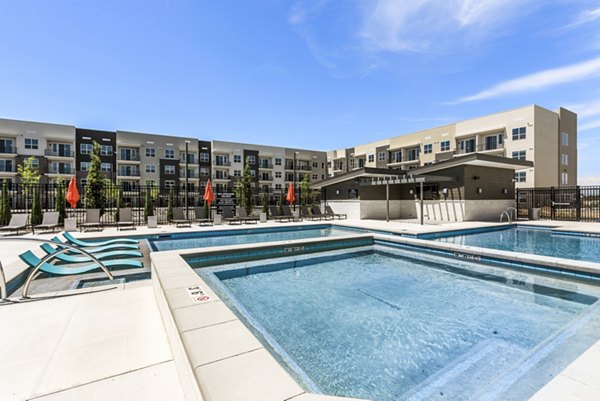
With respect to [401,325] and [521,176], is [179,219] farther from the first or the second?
[521,176]

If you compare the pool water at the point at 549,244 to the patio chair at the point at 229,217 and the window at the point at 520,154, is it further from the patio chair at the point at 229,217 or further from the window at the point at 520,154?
the window at the point at 520,154

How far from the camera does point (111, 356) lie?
9.33 ft

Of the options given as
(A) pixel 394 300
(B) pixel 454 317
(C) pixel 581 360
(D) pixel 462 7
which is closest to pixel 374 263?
(A) pixel 394 300

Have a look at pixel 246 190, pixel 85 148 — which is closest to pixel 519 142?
pixel 246 190

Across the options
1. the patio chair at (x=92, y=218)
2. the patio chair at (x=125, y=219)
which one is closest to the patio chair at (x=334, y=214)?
the patio chair at (x=125, y=219)

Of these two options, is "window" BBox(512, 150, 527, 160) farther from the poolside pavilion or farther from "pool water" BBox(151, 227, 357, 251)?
"pool water" BBox(151, 227, 357, 251)

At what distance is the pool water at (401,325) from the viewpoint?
292 centimetres

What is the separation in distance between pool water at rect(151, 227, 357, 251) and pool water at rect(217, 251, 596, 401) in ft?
16.2

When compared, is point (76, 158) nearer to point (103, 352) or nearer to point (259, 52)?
point (259, 52)

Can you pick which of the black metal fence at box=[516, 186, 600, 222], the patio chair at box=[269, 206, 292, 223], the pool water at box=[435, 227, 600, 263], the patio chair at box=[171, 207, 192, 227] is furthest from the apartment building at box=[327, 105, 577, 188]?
the patio chair at box=[171, 207, 192, 227]

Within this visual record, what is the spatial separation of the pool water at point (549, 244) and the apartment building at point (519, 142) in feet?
63.1

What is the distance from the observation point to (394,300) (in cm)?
513

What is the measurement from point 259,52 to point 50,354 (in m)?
13.3

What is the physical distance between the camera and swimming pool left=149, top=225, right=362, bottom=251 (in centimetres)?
1092
